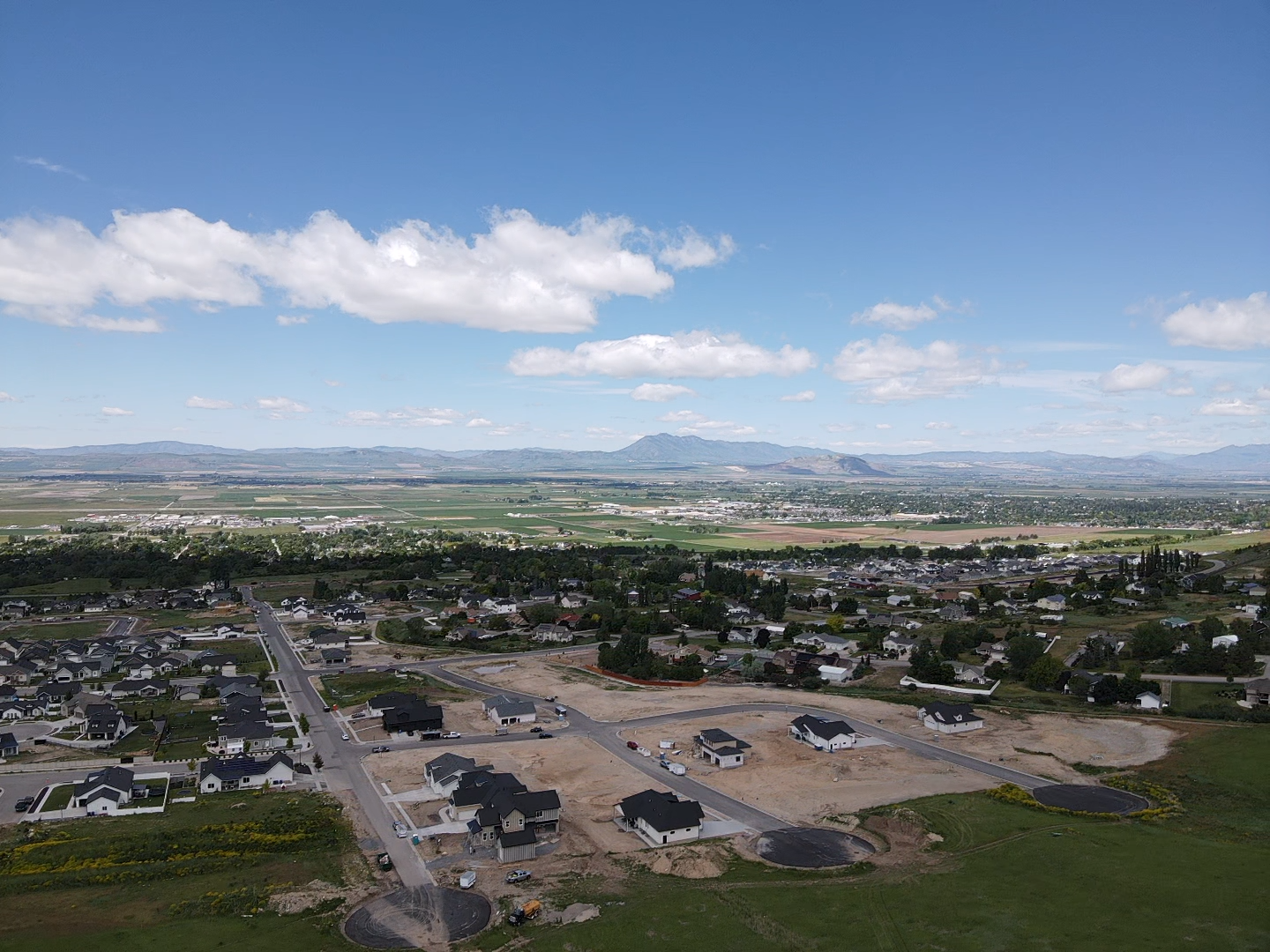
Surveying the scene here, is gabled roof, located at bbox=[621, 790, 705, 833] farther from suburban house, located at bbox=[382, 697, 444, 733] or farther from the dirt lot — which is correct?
suburban house, located at bbox=[382, 697, 444, 733]

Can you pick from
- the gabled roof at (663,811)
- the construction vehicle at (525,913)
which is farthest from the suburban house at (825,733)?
Result: the construction vehicle at (525,913)

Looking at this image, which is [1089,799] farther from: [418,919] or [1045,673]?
[418,919]

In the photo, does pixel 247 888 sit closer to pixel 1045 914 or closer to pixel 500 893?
pixel 500 893

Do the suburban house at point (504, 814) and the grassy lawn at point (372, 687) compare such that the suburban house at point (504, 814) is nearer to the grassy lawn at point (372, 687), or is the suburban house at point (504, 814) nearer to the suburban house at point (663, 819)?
the suburban house at point (663, 819)

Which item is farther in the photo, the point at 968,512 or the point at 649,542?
the point at 968,512

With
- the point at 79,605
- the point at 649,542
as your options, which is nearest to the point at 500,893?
the point at 79,605

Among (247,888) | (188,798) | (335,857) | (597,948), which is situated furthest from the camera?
(188,798)

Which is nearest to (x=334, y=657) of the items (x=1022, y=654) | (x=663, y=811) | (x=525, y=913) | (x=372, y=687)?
(x=372, y=687)
